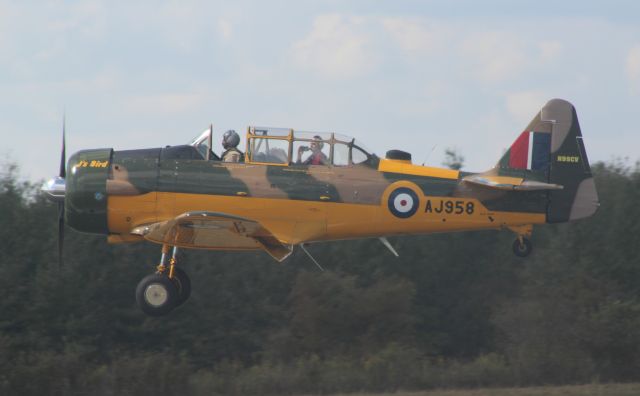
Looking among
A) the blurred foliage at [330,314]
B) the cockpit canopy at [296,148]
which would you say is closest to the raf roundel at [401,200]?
the cockpit canopy at [296,148]

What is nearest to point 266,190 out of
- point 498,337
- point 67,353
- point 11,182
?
point 67,353

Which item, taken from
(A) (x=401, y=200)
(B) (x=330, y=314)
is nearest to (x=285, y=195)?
(A) (x=401, y=200)

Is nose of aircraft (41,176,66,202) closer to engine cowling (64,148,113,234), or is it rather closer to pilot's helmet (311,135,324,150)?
engine cowling (64,148,113,234)

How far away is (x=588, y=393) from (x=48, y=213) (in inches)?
912

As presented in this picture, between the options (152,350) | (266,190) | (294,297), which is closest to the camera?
(266,190)

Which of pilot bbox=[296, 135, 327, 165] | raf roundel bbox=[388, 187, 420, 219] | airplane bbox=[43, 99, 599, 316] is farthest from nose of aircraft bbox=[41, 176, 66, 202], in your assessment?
raf roundel bbox=[388, 187, 420, 219]

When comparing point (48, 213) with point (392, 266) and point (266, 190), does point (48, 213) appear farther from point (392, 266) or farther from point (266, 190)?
point (266, 190)

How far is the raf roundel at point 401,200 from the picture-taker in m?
13.5

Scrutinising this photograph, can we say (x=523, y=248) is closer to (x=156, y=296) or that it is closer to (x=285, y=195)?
(x=285, y=195)

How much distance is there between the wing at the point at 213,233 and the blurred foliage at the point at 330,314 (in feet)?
27.4

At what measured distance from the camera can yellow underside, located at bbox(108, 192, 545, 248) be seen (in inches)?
524

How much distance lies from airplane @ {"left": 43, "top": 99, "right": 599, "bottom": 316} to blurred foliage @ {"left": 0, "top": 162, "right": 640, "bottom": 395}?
8.35 metres

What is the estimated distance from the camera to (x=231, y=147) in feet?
45.4

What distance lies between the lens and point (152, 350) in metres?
29.4
